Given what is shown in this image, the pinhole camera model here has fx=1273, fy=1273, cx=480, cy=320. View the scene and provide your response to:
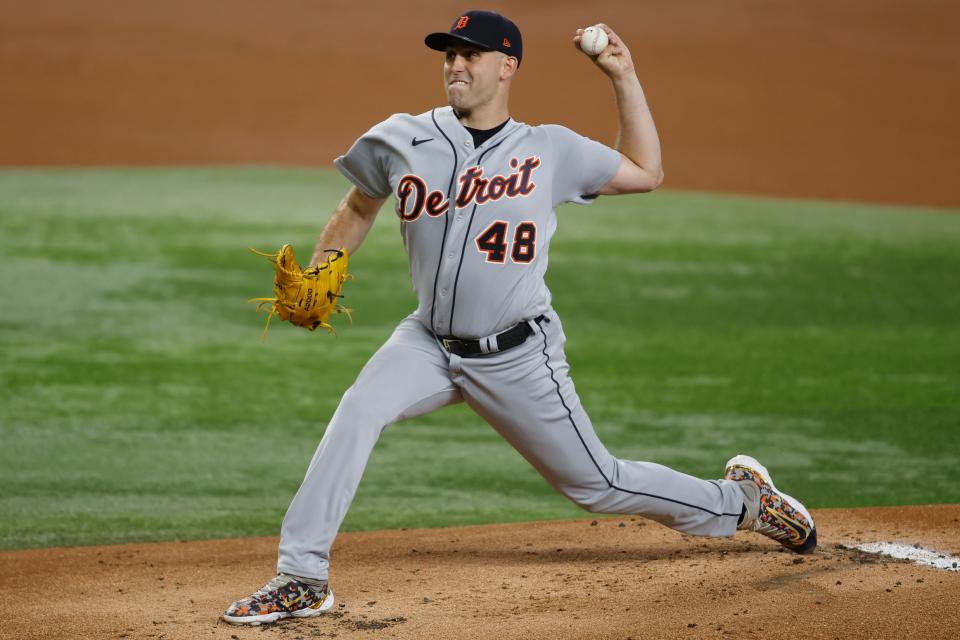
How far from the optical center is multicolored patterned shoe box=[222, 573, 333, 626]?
131 inches

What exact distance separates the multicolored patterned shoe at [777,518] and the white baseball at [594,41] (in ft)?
4.64

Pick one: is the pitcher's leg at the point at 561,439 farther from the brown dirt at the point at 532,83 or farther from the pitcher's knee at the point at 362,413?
the brown dirt at the point at 532,83

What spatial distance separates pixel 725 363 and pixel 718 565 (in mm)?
4036

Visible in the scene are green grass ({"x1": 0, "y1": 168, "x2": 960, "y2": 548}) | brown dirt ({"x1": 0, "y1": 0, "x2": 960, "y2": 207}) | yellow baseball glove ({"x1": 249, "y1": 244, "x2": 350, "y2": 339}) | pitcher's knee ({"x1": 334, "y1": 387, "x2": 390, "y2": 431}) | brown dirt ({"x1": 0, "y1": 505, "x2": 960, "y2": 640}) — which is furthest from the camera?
brown dirt ({"x1": 0, "y1": 0, "x2": 960, "y2": 207})

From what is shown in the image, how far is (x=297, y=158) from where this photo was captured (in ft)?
61.3

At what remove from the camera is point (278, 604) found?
3.35 metres

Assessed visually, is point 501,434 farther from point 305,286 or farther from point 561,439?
point 305,286

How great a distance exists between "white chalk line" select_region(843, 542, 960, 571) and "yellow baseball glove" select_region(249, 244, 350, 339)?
186 centimetres

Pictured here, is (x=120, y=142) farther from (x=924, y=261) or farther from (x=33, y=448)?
(x=33, y=448)

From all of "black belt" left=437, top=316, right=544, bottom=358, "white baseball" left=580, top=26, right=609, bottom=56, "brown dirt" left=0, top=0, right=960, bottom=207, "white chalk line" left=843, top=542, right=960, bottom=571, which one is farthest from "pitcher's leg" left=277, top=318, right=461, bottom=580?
"brown dirt" left=0, top=0, right=960, bottom=207

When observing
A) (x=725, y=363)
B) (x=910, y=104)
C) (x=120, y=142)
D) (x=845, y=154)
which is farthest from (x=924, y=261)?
(x=120, y=142)

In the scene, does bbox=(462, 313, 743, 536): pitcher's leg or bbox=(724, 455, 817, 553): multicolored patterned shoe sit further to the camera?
bbox=(724, 455, 817, 553): multicolored patterned shoe

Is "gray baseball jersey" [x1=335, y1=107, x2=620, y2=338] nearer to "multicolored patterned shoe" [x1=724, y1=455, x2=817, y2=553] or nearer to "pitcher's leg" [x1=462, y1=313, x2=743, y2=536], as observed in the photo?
"pitcher's leg" [x1=462, y1=313, x2=743, y2=536]

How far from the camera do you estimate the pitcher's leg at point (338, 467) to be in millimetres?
3387
